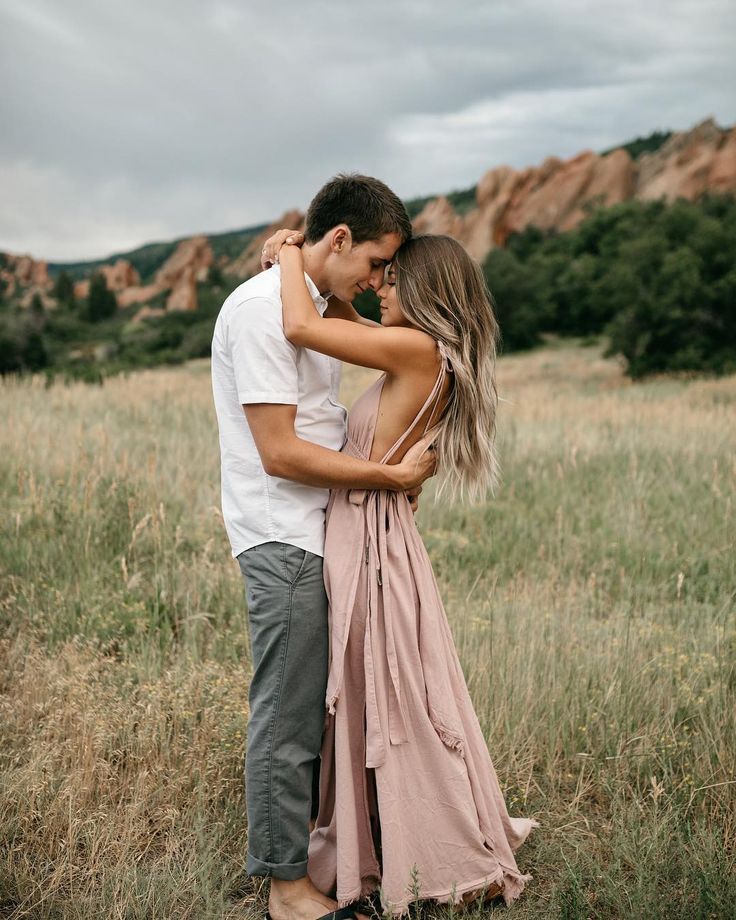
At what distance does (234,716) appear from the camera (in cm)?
338

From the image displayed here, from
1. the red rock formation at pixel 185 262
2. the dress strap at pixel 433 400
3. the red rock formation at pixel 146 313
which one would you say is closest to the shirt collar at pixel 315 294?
the dress strap at pixel 433 400

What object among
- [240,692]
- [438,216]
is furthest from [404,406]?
[438,216]

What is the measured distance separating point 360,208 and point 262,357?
58cm

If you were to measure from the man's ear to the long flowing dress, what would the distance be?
45 centimetres

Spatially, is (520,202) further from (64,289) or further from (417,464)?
(417,464)

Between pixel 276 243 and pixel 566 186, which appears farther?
pixel 566 186

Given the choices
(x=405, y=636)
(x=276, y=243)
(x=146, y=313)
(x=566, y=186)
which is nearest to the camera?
(x=405, y=636)

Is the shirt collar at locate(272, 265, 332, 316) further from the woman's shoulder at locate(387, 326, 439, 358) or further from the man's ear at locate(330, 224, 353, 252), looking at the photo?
the woman's shoulder at locate(387, 326, 439, 358)

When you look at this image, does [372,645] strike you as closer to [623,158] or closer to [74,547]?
[74,547]

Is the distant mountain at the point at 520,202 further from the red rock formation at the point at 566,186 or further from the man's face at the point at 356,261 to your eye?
the man's face at the point at 356,261

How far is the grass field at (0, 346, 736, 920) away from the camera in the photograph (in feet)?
8.68

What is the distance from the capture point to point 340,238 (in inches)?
97.1

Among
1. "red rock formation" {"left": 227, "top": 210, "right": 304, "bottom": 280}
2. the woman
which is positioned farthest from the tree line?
"red rock formation" {"left": 227, "top": 210, "right": 304, "bottom": 280}

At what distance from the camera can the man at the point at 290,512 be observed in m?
2.34
